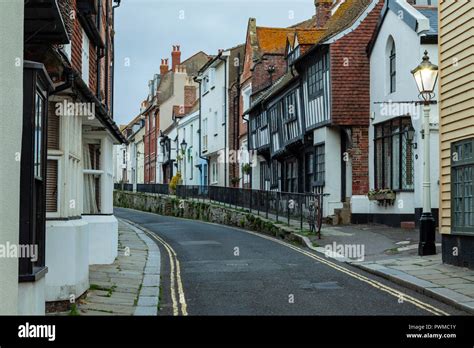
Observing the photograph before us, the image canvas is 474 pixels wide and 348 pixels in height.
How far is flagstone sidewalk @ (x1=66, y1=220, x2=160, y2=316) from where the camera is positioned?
10.3 meters

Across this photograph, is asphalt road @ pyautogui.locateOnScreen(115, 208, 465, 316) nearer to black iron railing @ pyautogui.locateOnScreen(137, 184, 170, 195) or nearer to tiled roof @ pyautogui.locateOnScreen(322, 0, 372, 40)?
tiled roof @ pyautogui.locateOnScreen(322, 0, 372, 40)

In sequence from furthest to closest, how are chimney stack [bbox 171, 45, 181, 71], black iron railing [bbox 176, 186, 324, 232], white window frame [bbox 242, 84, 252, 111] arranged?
chimney stack [bbox 171, 45, 181, 71], white window frame [bbox 242, 84, 252, 111], black iron railing [bbox 176, 186, 324, 232]

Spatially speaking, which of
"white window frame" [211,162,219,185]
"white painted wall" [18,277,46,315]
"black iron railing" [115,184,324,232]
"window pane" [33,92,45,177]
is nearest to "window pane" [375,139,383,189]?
"black iron railing" [115,184,324,232]

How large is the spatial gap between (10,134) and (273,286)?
7.15 metres

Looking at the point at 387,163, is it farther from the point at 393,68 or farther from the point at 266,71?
the point at 266,71

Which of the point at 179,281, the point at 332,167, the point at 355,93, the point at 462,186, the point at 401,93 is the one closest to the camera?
the point at 179,281

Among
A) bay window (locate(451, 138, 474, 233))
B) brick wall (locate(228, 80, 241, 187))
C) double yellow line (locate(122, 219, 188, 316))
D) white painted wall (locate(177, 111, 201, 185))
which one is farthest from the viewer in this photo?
white painted wall (locate(177, 111, 201, 185))

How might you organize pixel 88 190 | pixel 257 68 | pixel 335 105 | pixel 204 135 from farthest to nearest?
pixel 204 135
pixel 257 68
pixel 335 105
pixel 88 190

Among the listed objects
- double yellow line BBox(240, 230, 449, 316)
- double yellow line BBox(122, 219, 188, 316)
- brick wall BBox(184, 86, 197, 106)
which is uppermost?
brick wall BBox(184, 86, 197, 106)

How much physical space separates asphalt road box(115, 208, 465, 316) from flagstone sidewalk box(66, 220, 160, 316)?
27 centimetres

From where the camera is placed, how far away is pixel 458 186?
14422 millimetres

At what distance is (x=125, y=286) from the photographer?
12.7m

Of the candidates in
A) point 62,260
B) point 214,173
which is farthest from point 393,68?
point 214,173
